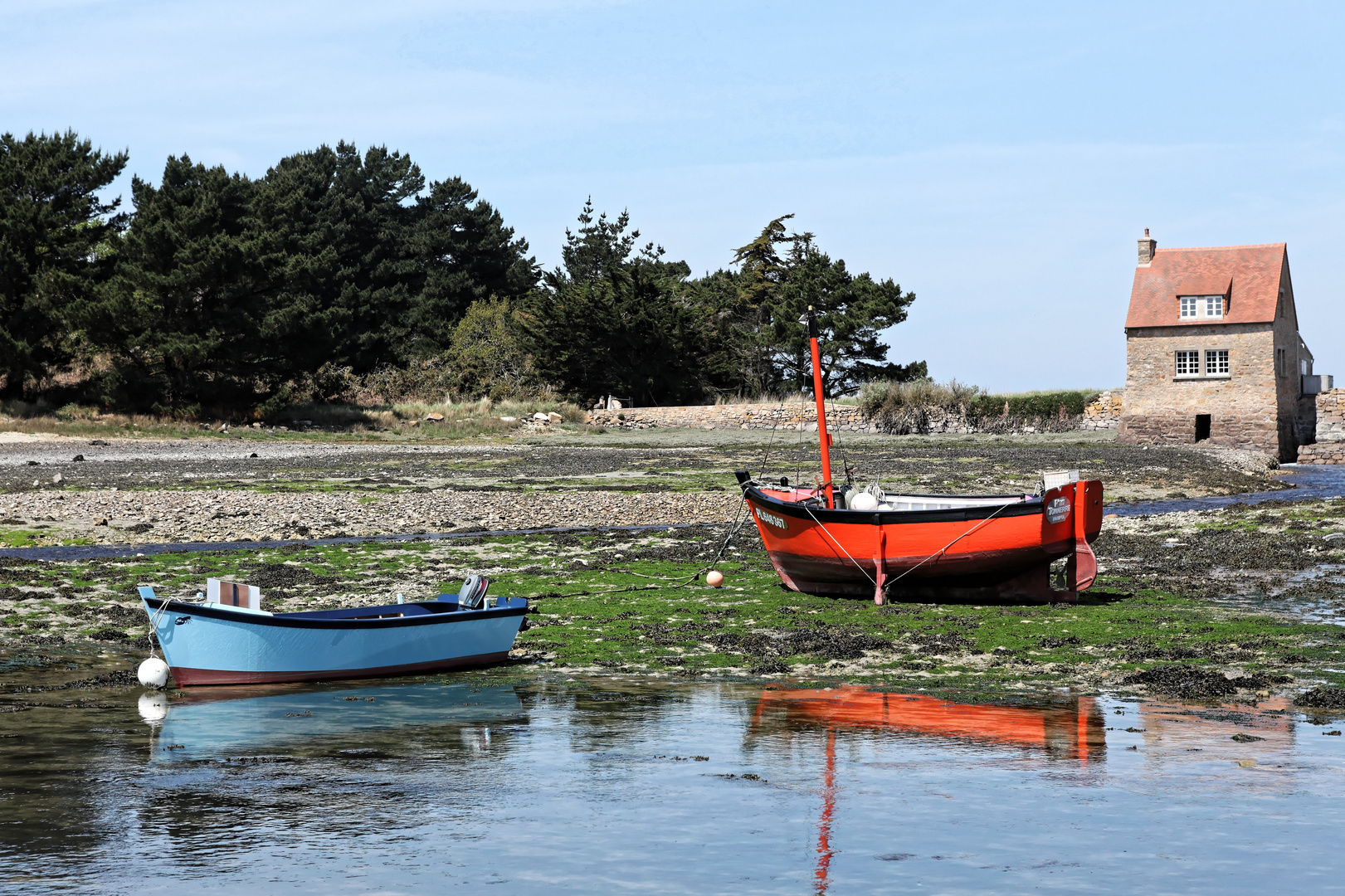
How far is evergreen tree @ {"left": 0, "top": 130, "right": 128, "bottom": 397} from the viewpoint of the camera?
189 feet

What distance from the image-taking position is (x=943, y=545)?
17578 millimetres

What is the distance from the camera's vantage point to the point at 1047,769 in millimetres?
9523

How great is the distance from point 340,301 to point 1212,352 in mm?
52459

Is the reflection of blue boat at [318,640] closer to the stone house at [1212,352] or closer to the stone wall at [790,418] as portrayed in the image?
the stone wall at [790,418]

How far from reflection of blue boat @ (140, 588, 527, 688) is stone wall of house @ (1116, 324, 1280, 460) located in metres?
49.7

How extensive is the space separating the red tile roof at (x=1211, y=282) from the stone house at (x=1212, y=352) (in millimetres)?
40

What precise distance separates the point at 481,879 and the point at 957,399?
198ft

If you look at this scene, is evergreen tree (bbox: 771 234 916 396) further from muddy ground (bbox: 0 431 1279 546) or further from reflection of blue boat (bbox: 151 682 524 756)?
reflection of blue boat (bbox: 151 682 524 756)

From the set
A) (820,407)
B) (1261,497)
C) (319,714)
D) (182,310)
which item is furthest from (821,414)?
(182,310)

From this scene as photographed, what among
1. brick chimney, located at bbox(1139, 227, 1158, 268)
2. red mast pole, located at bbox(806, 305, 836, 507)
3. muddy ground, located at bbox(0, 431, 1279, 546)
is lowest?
muddy ground, located at bbox(0, 431, 1279, 546)

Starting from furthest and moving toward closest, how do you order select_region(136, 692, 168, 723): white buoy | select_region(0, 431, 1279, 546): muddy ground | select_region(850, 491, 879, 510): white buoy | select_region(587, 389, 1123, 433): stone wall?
select_region(587, 389, 1123, 433): stone wall, select_region(0, 431, 1279, 546): muddy ground, select_region(850, 491, 879, 510): white buoy, select_region(136, 692, 168, 723): white buoy

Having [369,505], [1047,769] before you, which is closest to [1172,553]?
[1047,769]

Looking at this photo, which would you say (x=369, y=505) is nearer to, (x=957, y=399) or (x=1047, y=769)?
(x=1047, y=769)

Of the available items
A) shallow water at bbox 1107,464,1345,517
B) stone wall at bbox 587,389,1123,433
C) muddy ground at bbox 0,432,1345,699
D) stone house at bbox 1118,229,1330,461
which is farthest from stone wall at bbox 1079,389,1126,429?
muddy ground at bbox 0,432,1345,699
